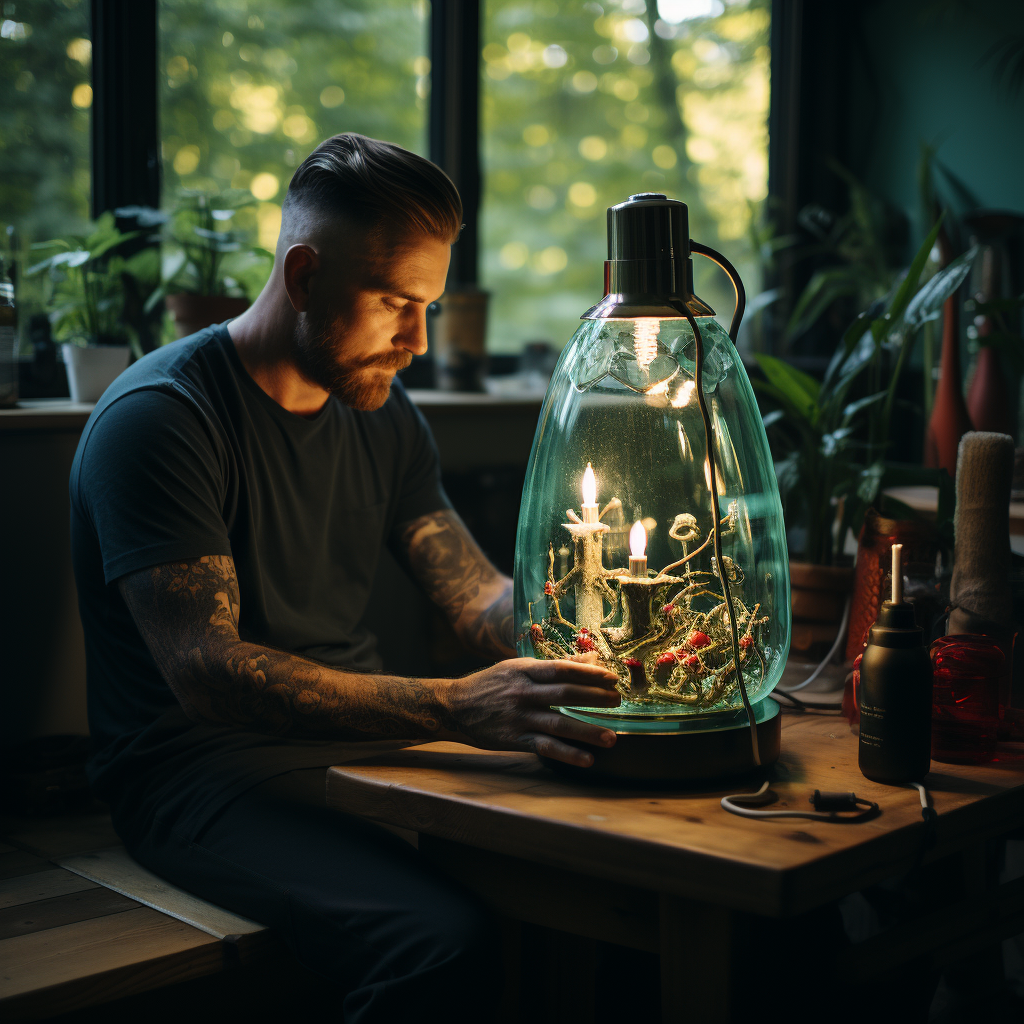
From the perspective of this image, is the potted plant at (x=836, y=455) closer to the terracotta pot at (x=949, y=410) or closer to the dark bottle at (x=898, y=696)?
the terracotta pot at (x=949, y=410)

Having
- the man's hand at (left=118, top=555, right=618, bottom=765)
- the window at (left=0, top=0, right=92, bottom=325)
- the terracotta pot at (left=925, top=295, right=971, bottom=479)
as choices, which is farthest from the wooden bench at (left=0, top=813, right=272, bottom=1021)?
the terracotta pot at (left=925, top=295, right=971, bottom=479)

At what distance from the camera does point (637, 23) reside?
10.2 feet

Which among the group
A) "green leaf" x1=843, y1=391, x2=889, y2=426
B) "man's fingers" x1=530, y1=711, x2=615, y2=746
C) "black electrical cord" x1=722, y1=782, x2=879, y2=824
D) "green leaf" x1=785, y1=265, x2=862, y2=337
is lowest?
"black electrical cord" x1=722, y1=782, x2=879, y2=824

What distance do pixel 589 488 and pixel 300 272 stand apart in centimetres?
58

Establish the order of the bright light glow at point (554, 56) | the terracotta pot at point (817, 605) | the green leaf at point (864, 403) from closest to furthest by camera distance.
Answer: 1. the terracotta pot at point (817, 605)
2. the green leaf at point (864, 403)
3. the bright light glow at point (554, 56)

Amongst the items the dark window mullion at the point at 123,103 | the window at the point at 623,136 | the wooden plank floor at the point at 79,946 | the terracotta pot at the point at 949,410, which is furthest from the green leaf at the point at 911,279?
the window at the point at 623,136

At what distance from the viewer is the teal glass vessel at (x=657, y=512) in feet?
3.40

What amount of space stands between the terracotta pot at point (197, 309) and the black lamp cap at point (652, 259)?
1.01m

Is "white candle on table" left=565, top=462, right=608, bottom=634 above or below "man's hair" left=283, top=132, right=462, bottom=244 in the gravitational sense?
below

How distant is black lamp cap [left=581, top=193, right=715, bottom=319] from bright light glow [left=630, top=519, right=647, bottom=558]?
204 millimetres

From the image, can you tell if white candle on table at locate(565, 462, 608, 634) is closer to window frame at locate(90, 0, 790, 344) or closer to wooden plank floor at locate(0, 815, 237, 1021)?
wooden plank floor at locate(0, 815, 237, 1021)

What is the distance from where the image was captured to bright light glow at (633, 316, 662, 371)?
1090mm

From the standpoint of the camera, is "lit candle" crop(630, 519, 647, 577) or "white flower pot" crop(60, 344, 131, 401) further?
"white flower pot" crop(60, 344, 131, 401)

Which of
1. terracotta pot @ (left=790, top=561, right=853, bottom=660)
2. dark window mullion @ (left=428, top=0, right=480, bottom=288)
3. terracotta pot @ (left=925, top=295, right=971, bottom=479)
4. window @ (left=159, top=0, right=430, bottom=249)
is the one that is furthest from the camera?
dark window mullion @ (left=428, top=0, right=480, bottom=288)
